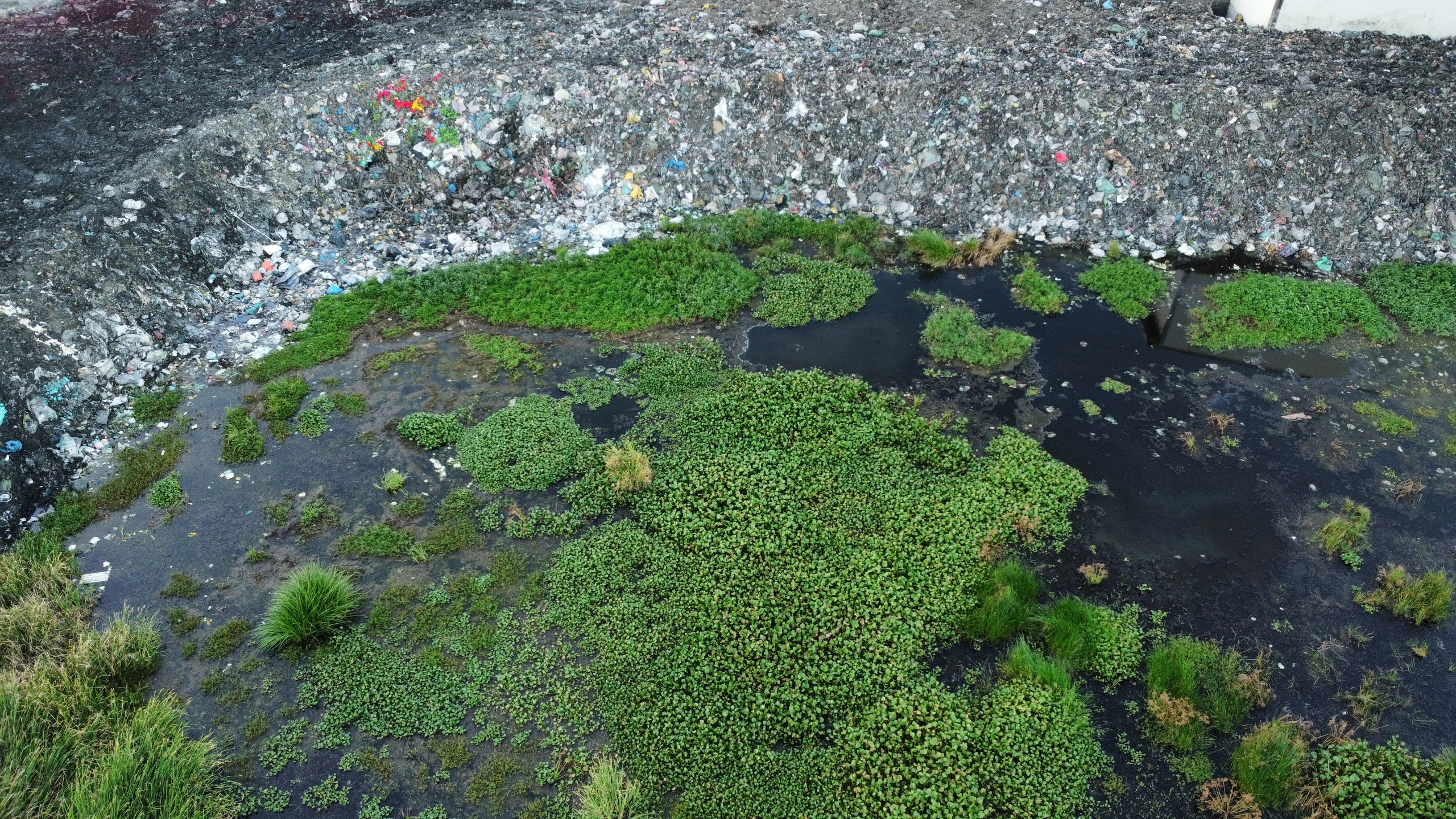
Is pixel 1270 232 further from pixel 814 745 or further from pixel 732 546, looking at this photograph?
pixel 814 745

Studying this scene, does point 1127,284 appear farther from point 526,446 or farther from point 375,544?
point 375,544

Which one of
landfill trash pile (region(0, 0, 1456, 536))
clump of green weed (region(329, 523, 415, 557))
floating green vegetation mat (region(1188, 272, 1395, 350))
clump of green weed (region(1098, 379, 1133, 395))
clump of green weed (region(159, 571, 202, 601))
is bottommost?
clump of green weed (region(159, 571, 202, 601))

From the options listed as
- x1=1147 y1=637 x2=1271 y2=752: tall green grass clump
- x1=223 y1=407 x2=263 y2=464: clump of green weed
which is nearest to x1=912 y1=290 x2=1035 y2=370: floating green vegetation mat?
x1=1147 y1=637 x2=1271 y2=752: tall green grass clump

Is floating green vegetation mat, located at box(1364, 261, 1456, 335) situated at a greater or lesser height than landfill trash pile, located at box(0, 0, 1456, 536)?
lesser

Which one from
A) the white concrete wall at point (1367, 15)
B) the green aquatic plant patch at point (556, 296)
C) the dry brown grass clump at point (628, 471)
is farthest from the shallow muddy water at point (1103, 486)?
the white concrete wall at point (1367, 15)

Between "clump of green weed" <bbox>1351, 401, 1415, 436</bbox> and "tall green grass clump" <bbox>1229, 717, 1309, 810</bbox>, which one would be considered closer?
"tall green grass clump" <bbox>1229, 717, 1309, 810</bbox>

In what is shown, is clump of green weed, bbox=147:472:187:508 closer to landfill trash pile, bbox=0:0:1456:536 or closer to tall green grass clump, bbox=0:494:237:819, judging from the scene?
tall green grass clump, bbox=0:494:237:819
